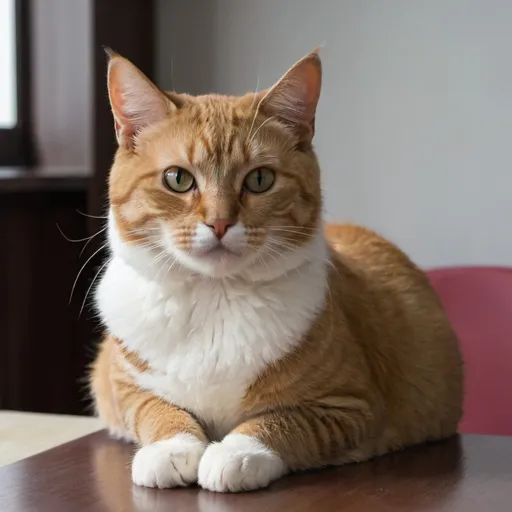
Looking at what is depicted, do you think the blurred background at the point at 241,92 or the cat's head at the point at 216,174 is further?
the blurred background at the point at 241,92

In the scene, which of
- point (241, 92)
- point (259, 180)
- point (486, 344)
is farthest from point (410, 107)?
point (259, 180)

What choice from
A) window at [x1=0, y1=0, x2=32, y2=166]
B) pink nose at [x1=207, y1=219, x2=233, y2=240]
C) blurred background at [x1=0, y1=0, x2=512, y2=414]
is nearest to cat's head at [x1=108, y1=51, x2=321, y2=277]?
pink nose at [x1=207, y1=219, x2=233, y2=240]

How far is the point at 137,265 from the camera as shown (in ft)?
4.13

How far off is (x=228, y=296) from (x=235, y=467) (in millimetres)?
250

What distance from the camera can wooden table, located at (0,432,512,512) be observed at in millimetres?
1059

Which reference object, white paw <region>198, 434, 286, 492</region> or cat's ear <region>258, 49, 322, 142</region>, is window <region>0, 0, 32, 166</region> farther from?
white paw <region>198, 434, 286, 492</region>

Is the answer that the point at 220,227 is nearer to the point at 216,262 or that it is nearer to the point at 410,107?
the point at 216,262

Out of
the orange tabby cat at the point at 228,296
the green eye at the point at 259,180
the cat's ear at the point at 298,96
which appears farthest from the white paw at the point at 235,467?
the cat's ear at the point at 298,96

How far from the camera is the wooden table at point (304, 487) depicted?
1059 millimetres

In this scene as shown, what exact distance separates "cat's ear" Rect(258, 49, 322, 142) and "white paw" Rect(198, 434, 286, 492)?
454 mm

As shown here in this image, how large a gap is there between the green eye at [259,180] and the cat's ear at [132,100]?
157mm

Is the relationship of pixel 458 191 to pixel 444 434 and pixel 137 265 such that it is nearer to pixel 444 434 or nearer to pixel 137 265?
pixel 444 434

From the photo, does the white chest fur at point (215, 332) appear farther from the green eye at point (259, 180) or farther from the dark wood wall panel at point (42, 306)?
the dark wood wall panel at point (42, 306)

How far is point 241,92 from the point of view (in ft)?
8.37
